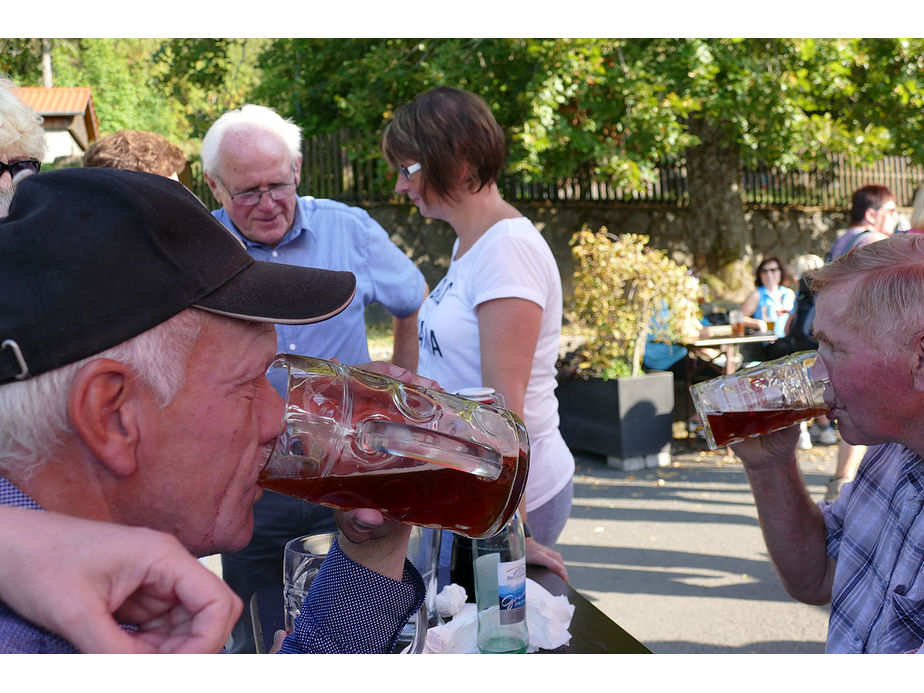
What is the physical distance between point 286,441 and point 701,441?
745cm

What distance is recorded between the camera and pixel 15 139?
2.11 metres

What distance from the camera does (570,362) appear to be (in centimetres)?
763

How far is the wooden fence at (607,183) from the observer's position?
12.4m

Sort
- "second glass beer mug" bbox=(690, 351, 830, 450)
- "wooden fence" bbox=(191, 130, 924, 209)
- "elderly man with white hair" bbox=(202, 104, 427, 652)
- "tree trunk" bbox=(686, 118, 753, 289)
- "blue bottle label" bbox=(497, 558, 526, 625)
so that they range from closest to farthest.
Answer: "blue bottle label" bbox=(497, 558, 526, 625) < "second glass beer mug" bbox=(690, 351, 830, 450) < "elderly man with white hair" bbox=(202, 104, 427, 652) < "wooden fence" bbox=(191, 130, 924, 209) < "tree trunk" bbox=(686, 118, 753, 289)

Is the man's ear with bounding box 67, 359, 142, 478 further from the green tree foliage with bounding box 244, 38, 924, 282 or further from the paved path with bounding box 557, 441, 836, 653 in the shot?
the green tree foliage with bounding box 244, 38, 924, 282

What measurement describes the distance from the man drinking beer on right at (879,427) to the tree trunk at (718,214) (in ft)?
43.4

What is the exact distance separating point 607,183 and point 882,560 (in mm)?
12751

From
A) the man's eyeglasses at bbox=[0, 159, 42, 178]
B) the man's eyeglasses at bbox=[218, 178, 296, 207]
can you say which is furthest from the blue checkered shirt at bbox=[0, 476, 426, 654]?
the man's eyeglasses at bbox=[218, 178, 296, 207]

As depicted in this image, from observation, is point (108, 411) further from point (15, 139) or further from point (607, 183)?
point (607, 183)

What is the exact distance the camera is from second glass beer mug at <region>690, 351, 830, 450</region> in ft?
5.80

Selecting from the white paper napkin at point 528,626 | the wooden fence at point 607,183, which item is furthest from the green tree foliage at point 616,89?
the white paper napkin at point 528,626

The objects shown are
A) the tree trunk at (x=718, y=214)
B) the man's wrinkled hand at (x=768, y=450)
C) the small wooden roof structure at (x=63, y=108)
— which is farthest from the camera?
the tree trunk at (x=718, y=214)

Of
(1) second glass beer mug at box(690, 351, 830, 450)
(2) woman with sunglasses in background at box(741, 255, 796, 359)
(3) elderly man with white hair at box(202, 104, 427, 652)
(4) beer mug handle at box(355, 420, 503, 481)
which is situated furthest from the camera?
(2) woman with sunglasses in background at box(741, 255, 796, 359)

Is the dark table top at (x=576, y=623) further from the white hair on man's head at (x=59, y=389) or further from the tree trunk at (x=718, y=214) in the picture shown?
the tree trunk at (x=718, y=214)
